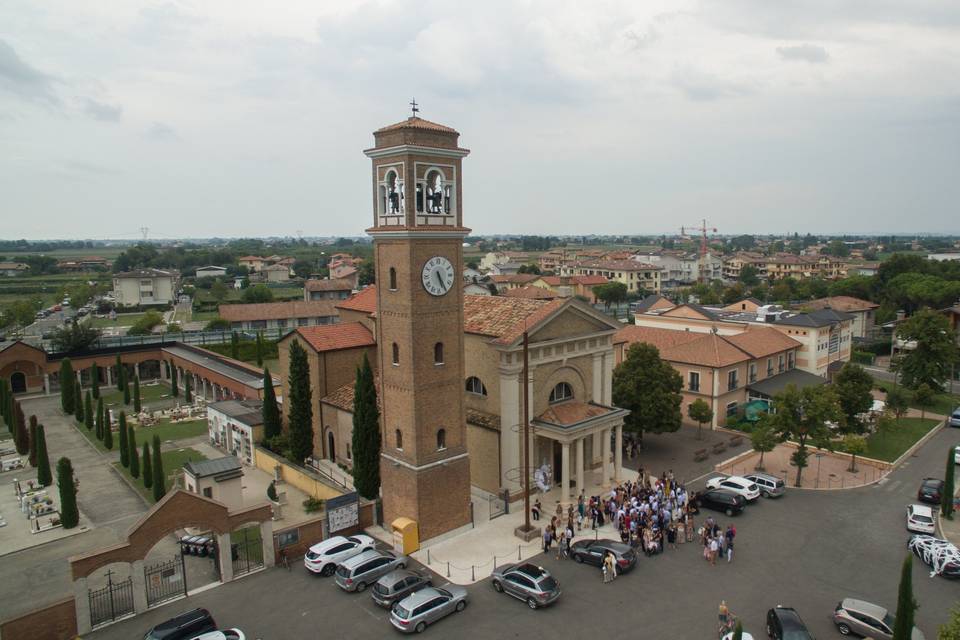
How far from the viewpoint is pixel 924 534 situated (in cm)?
2864

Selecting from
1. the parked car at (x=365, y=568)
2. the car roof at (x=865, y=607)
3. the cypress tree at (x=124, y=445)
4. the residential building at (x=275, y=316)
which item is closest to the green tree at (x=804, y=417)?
the car roof at (x=865, y=607)

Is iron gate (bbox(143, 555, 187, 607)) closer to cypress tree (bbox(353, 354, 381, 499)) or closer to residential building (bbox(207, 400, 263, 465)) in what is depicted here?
cypress tree (bbox(353, 354, 381, 499))

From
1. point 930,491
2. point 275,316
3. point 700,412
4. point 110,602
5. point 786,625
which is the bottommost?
point 110,602

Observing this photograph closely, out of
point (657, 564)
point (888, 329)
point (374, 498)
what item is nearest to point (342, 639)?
point (374, 498)

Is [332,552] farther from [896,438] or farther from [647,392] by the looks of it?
[896,438]

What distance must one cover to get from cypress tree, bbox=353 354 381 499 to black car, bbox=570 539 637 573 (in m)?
10.2

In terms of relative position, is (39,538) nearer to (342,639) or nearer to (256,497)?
(256,497)

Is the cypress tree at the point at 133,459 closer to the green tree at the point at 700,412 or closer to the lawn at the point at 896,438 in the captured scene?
the green tree at the point at 700,412

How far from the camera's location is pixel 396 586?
77.3 ft

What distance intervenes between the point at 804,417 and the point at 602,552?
15.9m

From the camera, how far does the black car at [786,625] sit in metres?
20.2

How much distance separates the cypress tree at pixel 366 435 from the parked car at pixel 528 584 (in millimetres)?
8811

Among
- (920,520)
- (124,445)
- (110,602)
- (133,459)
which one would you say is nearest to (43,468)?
(124,445)

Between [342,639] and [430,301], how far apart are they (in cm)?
1340
